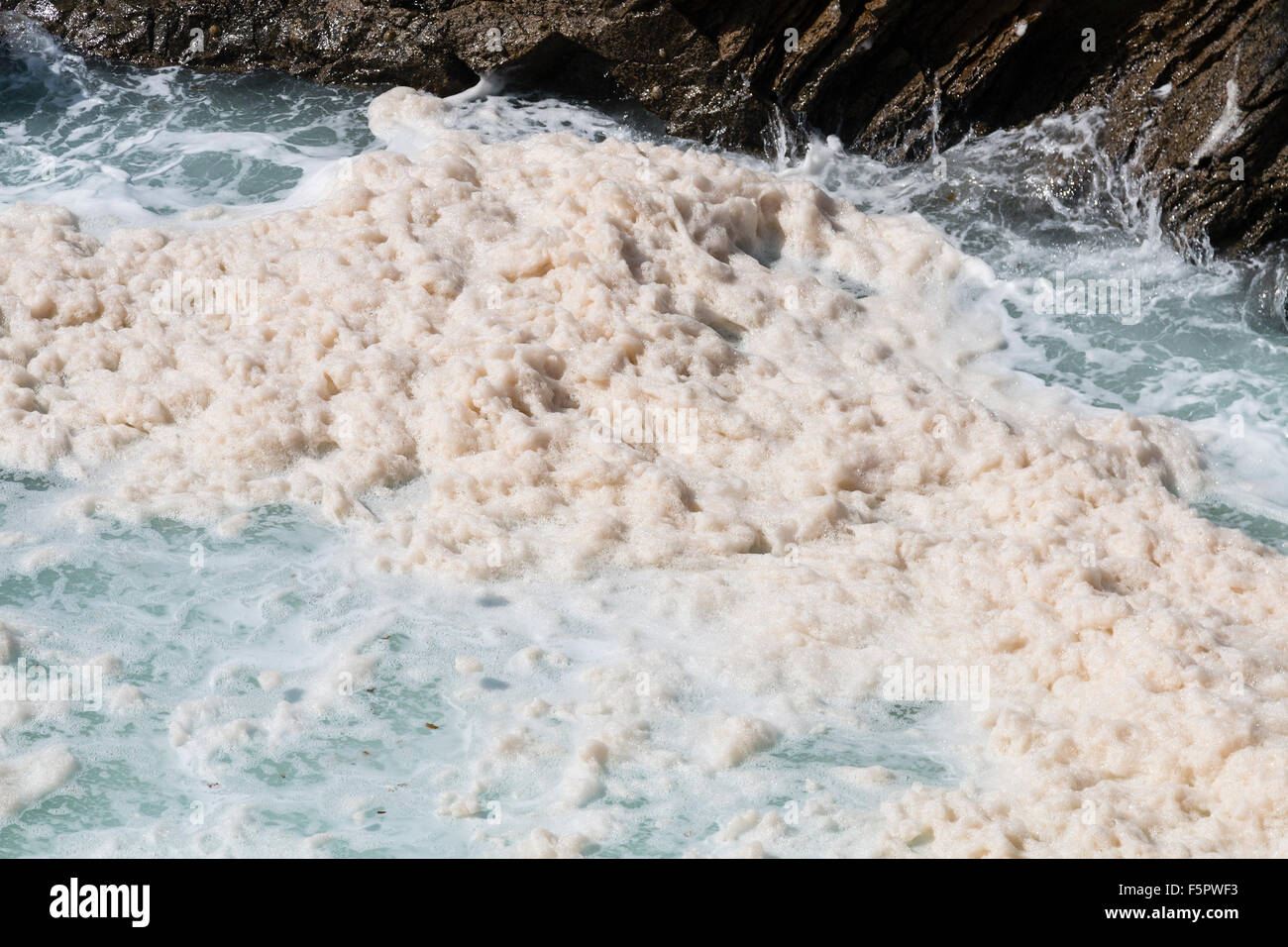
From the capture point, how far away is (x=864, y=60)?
10.3 m

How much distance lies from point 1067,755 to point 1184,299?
5039mm

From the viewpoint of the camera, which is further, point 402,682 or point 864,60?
point 864,60

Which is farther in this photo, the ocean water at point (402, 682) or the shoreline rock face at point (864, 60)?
the shoreline rock face at point (864, 60)

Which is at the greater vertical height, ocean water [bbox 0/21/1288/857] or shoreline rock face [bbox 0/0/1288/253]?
shoreline rock face [bbox 0/0/1288/253]

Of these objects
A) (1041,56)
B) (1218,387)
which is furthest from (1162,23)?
(1218,387)

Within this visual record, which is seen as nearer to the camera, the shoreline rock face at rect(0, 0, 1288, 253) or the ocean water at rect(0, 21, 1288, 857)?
the ocean water at rect(0, 21, 1288, 857)

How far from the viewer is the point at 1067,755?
511 cm

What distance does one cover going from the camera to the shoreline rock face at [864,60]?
9492mm

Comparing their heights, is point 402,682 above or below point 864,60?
below

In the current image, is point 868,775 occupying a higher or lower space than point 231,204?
lower

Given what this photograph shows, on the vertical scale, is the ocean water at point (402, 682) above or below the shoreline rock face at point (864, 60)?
below

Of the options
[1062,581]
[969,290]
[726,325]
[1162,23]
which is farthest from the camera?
[1162,23]

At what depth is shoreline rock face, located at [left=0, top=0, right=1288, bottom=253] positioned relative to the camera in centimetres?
949

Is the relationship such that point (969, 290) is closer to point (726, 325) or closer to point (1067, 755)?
point (726, 325)
